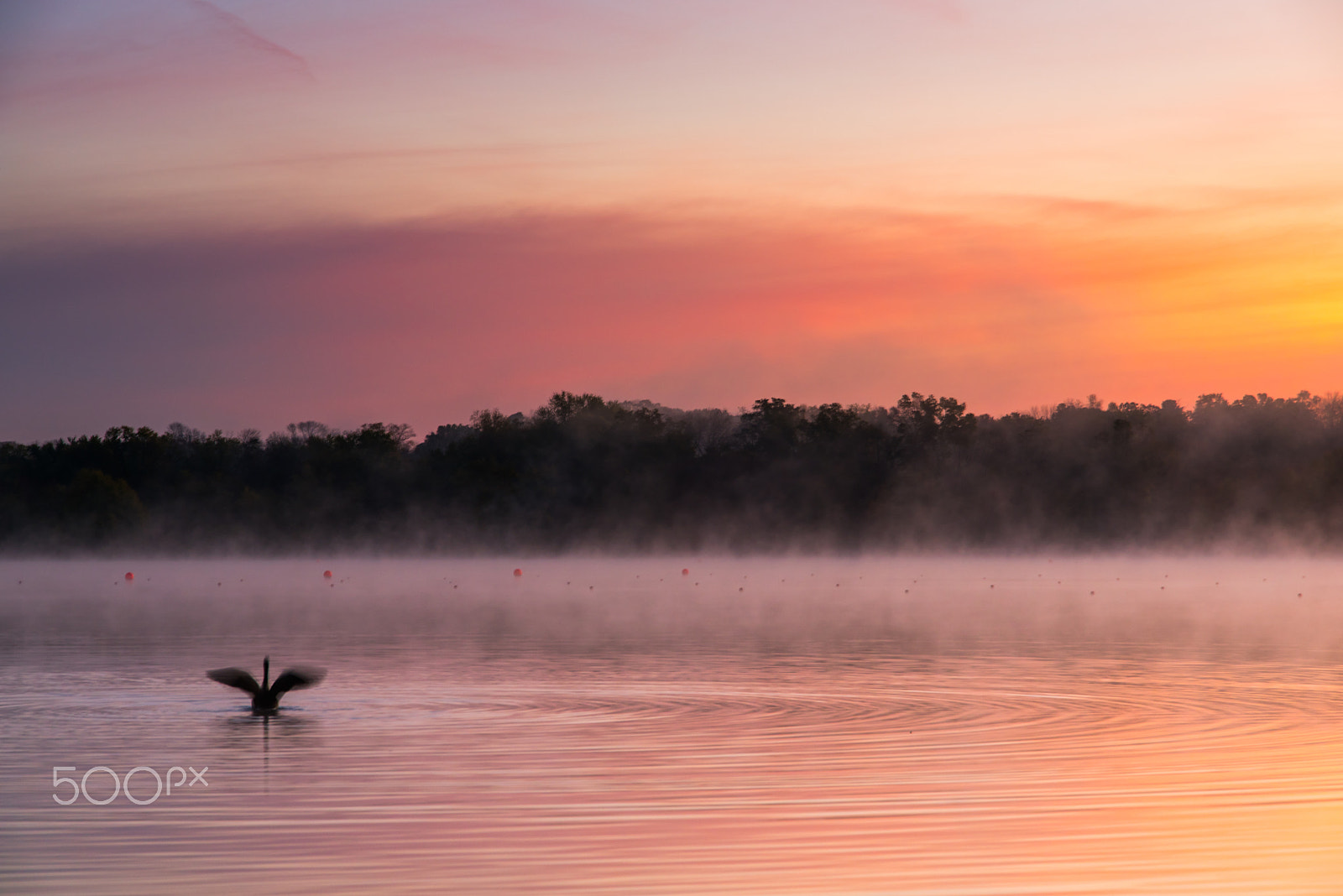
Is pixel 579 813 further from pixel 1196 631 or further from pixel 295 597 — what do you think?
pixel 295 597

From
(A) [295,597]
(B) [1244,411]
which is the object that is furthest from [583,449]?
(A) [295,597]

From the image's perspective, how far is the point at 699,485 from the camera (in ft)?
442

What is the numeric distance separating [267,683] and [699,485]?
368 ft

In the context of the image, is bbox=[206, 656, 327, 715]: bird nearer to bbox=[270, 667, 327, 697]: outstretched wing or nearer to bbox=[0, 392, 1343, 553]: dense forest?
bbox=[270, 667, 327, 697]: outstretched wing

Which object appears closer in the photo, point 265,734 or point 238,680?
point 265,734

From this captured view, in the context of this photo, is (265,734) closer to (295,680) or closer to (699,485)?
(295,680)

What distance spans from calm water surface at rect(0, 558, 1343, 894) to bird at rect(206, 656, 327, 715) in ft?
1.81

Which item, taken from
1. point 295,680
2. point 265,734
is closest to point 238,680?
point 295,680

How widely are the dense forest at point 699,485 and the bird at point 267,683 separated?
345 ft

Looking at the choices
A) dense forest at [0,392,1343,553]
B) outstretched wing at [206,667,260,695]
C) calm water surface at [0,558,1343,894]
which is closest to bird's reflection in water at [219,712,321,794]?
calm water surface at [0,558,1343,894]

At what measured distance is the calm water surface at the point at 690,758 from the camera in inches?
509

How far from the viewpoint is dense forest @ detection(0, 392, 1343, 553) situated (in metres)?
128

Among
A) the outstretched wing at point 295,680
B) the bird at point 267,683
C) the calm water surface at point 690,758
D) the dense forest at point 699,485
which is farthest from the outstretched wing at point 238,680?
the dense forest at point 699,485

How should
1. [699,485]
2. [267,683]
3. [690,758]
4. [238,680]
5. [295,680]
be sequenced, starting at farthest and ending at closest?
[699,485] < [267,683] < [238,680] < [295,680] < [690,758]
